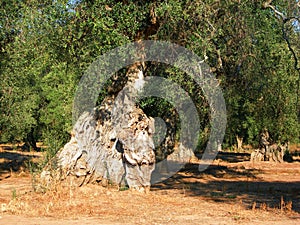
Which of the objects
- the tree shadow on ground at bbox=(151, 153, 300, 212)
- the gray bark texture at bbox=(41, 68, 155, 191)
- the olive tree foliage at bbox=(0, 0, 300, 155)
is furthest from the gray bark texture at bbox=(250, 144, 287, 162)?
the gray bark texture at bbox=(41, 68, 155, 191)

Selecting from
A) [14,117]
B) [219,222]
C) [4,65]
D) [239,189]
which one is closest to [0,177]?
[14,117]

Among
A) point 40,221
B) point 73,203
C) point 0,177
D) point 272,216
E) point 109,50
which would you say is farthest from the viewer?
point 0,177

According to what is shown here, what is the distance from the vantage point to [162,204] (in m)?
14.5

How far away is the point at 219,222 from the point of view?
37.8ft

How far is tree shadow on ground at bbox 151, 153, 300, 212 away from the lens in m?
15.7

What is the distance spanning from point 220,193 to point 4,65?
11.4 m

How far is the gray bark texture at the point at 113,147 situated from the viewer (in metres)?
16.6

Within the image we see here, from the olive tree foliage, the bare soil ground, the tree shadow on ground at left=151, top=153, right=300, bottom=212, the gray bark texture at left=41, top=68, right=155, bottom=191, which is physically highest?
the olive tree foliage

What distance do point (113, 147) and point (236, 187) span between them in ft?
19.2

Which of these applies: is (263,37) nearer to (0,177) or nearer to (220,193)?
(220,193)

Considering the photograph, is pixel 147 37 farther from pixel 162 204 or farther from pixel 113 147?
pixel 162 204

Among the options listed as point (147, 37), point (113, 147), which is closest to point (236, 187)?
point (113, 147)

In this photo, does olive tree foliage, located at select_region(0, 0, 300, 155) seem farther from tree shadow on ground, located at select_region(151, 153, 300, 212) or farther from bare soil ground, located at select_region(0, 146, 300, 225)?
tree shadow on ground, located at select_region(151, 153, 300, 212)

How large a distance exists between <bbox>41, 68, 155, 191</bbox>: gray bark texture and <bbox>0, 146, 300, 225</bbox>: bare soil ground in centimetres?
57
